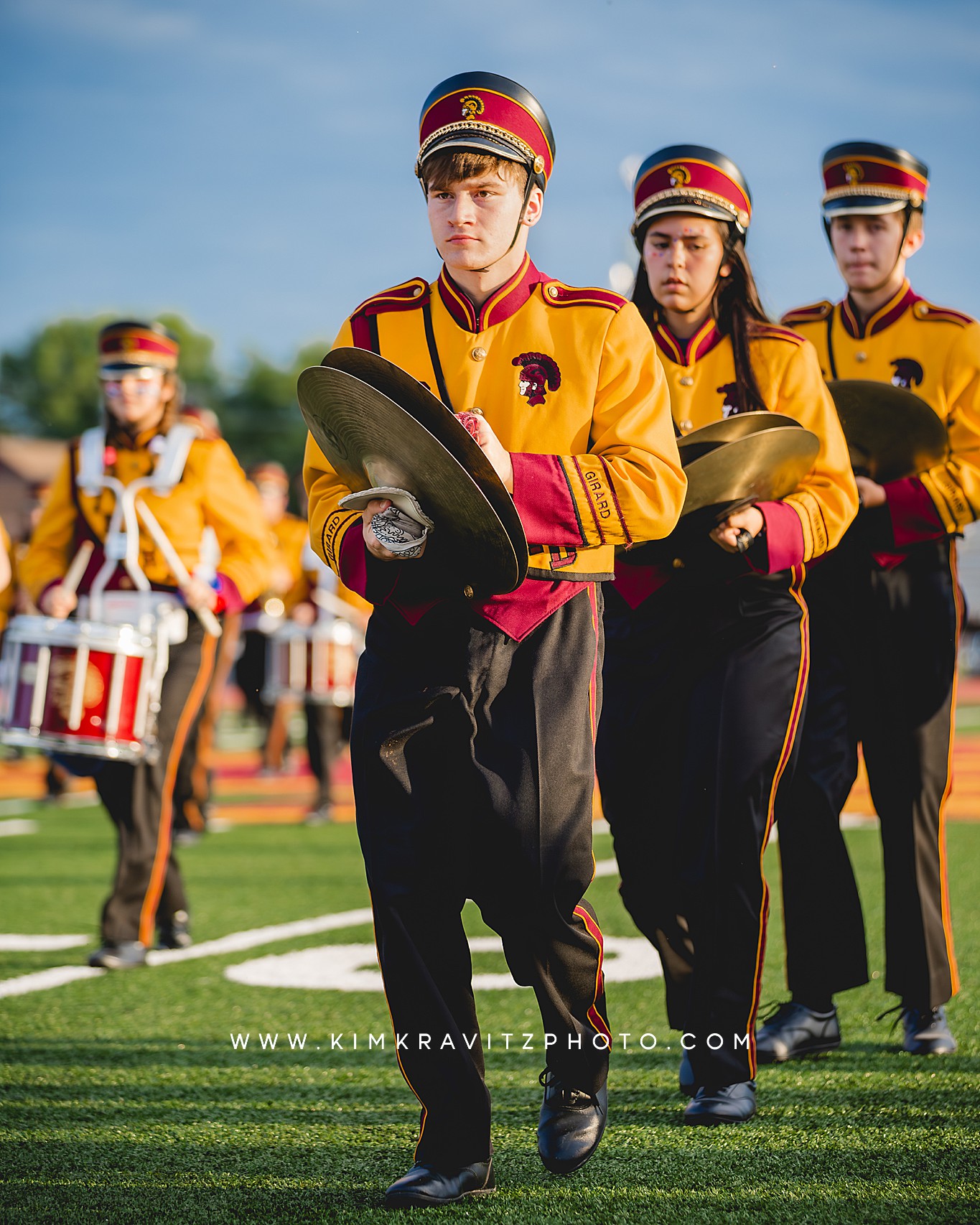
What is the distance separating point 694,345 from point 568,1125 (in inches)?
77.8

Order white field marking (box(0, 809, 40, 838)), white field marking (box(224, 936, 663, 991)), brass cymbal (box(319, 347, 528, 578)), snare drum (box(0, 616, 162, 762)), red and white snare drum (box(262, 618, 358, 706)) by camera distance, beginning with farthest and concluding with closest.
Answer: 1. red and white snare drum (box(262, 618, 358, 706))
2. white field marking (box(0, 809, 40, 838))
3. snare drum (box(0, 616, 162, 762))
4. white field marking (box(224, 936, 663, 991))
5. brass cymbal (box(319, 347, 528, 578))

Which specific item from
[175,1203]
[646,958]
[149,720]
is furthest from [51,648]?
[175,1203]

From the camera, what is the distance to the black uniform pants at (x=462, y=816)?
121 inches

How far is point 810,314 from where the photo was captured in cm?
476

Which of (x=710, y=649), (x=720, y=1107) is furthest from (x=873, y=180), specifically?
(x=720, y=1107)

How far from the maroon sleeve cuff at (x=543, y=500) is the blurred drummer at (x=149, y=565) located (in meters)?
3.17

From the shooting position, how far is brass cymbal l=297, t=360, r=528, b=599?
9.24 feet

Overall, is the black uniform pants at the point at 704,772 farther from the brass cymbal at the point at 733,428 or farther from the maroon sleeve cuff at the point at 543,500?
the maroon sleeve cuff at the point at 543,500

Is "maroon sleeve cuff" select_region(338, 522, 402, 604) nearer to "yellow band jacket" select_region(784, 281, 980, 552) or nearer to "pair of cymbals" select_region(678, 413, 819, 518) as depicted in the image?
"pair of cymbals" select_region(678, 413, 819, 518)

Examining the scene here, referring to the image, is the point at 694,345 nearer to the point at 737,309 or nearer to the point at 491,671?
the point at 737,309

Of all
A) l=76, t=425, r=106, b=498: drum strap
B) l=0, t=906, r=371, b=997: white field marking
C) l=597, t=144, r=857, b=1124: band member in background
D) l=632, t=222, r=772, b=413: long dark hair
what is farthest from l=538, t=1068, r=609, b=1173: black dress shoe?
l=76, t=425, r=106, b=498: drum strap

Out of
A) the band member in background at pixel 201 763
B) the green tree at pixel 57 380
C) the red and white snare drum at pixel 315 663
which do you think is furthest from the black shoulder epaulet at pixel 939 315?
the green tree at pixel 57 380

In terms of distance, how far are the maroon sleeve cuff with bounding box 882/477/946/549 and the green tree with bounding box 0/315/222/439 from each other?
251 ft

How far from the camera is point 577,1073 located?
3234 mm
